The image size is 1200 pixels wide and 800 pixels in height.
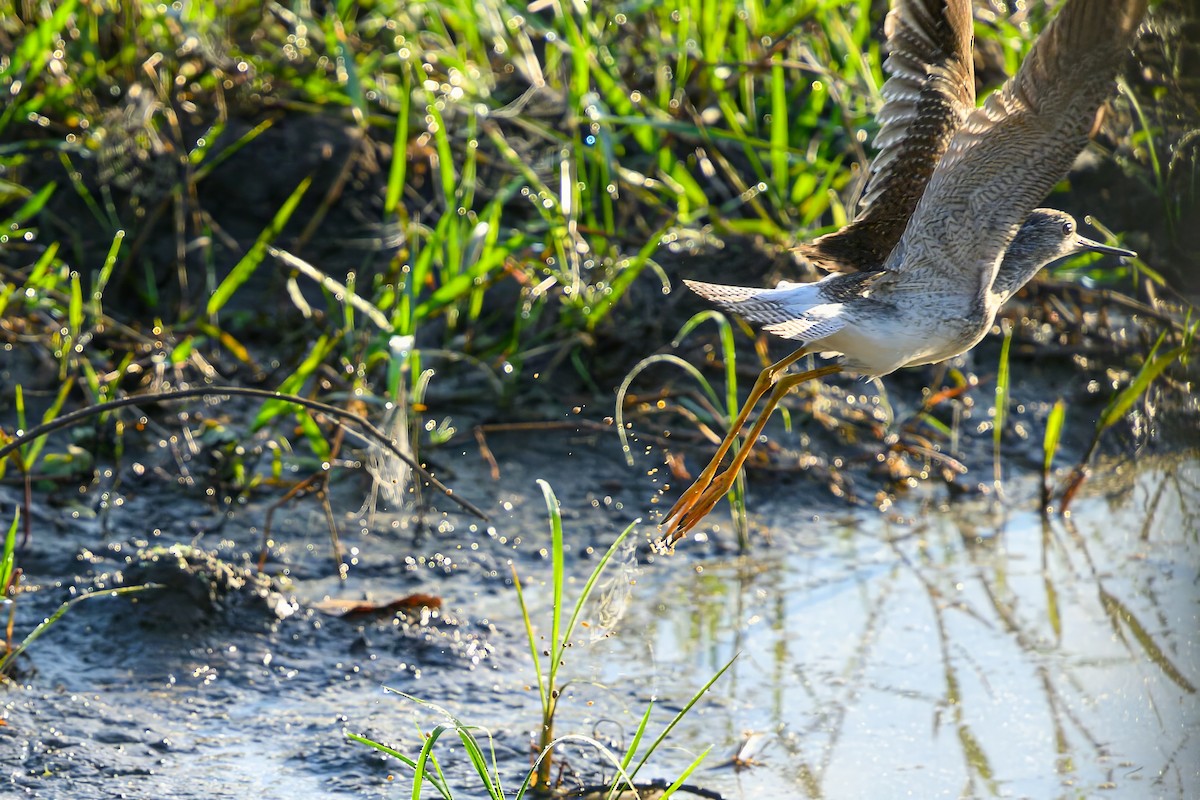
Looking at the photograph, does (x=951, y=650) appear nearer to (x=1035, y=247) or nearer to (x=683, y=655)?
(x=683, y=655)

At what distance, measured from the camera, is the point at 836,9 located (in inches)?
213

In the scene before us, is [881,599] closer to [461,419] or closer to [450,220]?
[461,419]

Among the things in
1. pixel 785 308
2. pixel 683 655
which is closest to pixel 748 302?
pixel 785 308

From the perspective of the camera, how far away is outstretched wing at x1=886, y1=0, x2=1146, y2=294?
2.59m

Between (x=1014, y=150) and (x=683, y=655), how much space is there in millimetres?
1483

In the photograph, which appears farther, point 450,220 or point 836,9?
point 836,9

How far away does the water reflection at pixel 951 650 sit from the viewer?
119 inches

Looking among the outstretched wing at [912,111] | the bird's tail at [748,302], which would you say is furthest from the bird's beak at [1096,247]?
the bird's tail at [748,302]

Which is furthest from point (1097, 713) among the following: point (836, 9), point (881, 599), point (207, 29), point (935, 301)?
point (207, 29)

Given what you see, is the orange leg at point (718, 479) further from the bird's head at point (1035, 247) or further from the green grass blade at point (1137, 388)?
the green grass blade at point (1137, 388)

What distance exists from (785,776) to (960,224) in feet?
4.09

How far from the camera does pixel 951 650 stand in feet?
11.7

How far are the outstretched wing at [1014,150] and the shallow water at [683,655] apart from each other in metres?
0.62

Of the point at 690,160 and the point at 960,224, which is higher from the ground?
the point at 690,160
